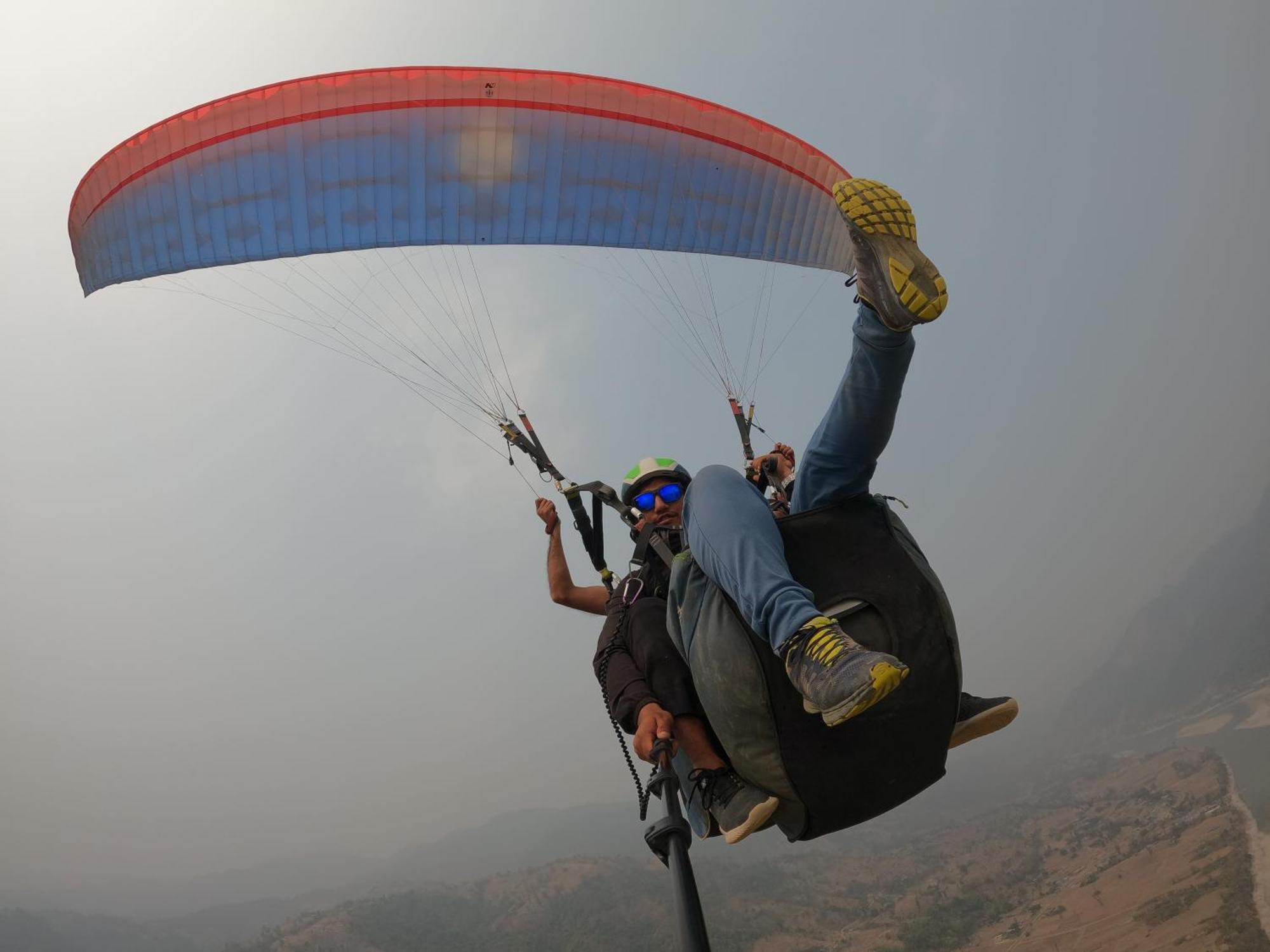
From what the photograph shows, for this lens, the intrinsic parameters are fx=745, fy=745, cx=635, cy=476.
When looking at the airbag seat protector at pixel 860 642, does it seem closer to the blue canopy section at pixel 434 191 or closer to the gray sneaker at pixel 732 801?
the gray sneaker at pixel 732 801

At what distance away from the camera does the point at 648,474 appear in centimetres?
325

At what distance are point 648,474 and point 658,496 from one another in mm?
110

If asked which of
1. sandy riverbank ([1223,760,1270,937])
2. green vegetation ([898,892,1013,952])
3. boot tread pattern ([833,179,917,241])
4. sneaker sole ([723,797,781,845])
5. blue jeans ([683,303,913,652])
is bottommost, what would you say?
green vegetation ([898,892,1013,952])

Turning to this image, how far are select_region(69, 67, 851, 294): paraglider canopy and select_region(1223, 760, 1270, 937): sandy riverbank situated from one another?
5924cm

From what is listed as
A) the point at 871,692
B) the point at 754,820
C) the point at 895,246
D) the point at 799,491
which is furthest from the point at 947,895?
the point at 895,246

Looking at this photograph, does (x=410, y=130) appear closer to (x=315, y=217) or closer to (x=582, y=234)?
(x=315, y=217)

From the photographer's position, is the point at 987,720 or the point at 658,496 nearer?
the point at 987,720

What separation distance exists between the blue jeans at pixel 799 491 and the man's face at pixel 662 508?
817mm

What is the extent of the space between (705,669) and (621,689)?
0.44 m

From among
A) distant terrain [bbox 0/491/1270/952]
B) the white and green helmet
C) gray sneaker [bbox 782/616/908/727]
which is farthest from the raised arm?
distant terrain [bbox 0/491/1270/952]

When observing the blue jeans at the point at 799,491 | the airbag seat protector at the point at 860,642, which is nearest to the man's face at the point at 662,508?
the blue jeans at the point at 799,491

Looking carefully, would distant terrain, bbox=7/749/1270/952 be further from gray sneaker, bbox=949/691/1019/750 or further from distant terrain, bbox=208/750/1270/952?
gray sneaker, bbox=949/691/1019/750

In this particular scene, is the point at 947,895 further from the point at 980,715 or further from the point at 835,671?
the point at 835,671

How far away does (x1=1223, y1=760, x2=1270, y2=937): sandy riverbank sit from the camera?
4619 cm
